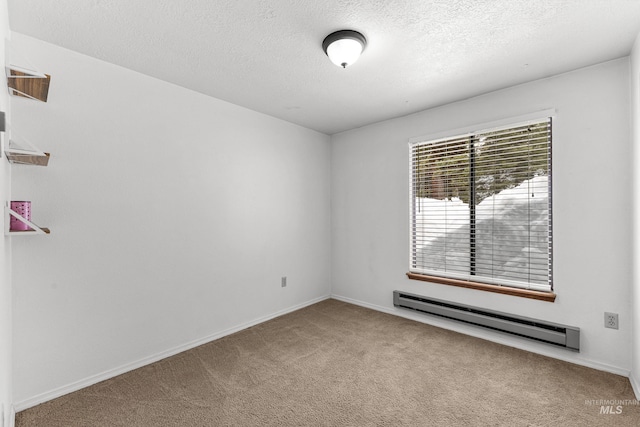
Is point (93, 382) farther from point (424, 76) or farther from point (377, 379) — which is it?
point (424, 76)

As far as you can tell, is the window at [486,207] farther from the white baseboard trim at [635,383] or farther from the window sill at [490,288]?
the white baseboard trim at [635,383]

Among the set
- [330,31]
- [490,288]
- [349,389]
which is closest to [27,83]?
[330,31]

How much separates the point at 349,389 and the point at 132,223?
84.2 inches

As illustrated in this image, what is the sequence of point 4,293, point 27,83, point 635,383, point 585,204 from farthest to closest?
point 585,204 → point 635,383 → point 27,83 → point 4,293

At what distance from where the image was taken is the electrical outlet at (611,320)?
2.32 m

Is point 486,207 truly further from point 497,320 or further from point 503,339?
point 503,339

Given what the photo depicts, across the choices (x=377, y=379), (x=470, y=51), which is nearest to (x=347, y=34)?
(x=470, y=51)

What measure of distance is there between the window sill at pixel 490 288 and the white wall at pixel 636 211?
52 centimetres

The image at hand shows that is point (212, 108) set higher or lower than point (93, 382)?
higher

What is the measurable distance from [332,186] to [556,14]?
3012 millimetres

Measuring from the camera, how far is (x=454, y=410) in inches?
75.7

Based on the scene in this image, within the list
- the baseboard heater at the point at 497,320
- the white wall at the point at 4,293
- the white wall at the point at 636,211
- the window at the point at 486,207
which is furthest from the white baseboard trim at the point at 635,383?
the white wall at the point at 4,293

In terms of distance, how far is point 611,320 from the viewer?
7.68 ft

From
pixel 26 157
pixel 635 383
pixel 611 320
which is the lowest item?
pixel 635 383
